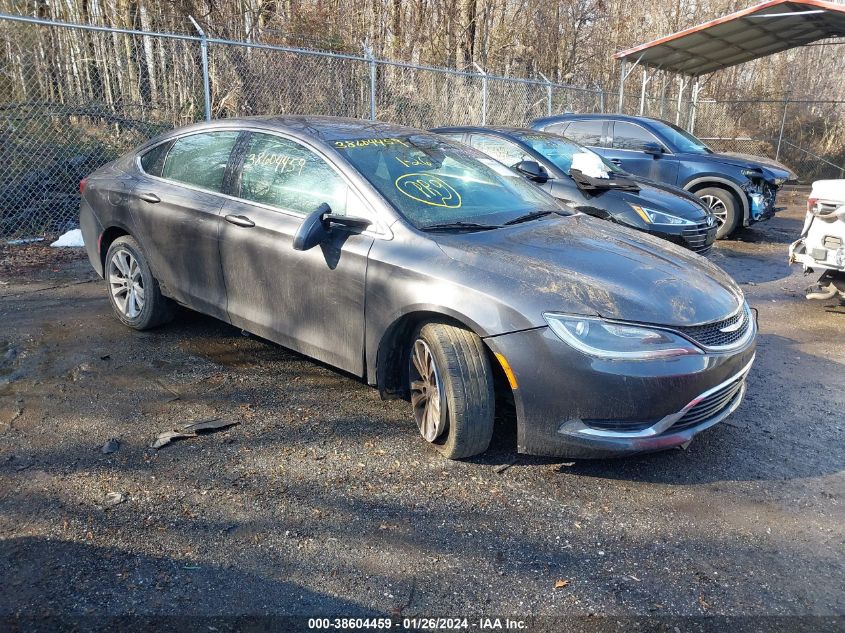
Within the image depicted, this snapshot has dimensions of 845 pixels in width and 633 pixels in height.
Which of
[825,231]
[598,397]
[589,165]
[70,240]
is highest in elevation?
[589,165]

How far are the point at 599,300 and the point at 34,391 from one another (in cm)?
346

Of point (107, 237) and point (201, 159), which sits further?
point (107, 237)

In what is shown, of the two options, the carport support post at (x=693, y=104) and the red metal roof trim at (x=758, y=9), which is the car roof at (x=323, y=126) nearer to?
the red metal roof trim at (x=758, y=9)

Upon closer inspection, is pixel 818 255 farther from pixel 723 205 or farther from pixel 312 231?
pixel 312 231

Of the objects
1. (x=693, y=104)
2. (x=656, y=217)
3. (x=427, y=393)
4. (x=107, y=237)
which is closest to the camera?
(x=427, y=393)

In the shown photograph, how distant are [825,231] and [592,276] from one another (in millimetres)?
3732

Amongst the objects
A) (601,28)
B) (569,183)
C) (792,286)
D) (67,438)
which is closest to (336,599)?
(67,438)

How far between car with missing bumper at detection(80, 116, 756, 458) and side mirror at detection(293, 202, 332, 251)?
0.04 feet

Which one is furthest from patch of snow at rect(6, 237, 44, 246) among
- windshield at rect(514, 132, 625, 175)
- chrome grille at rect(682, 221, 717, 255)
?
chrome grille at rect(682, 221, 717, 255)

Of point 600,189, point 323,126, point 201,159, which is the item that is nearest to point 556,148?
point 600,189

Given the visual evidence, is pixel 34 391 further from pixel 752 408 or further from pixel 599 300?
pixel 752 408

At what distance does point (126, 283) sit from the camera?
518cm

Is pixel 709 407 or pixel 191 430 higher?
pixel 709 407

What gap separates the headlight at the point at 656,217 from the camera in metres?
7.08
